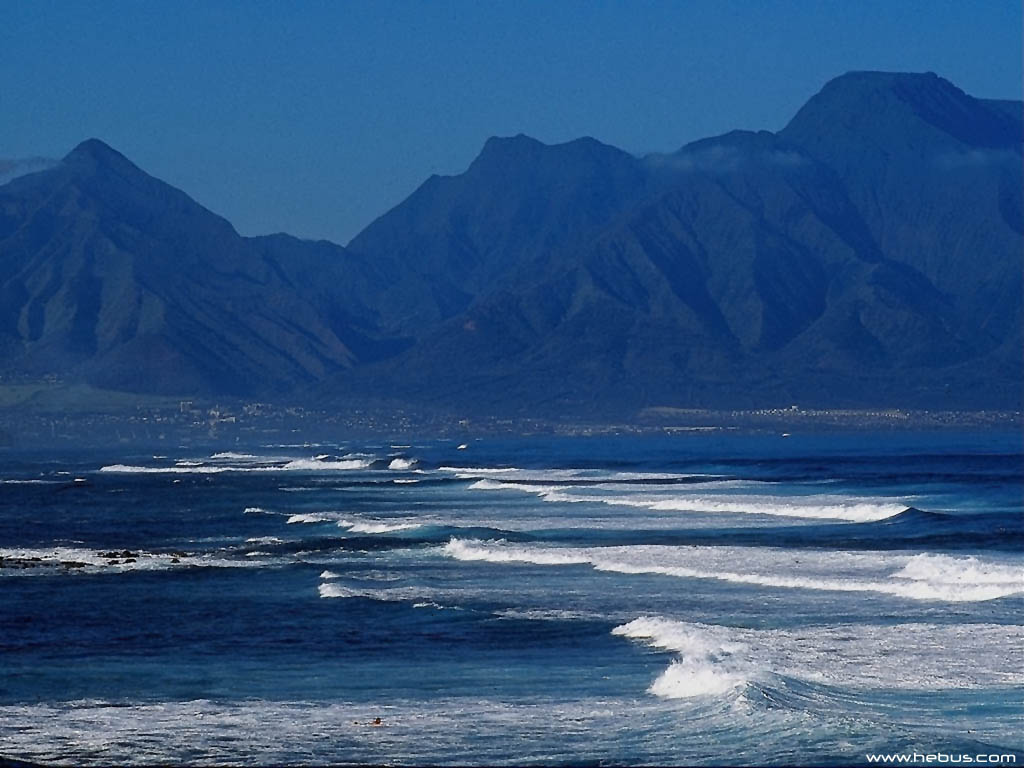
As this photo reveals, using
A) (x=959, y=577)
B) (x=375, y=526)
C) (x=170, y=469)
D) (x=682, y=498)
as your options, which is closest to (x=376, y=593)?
(x=959, y=577)

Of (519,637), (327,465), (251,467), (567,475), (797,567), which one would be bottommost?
(567,475)

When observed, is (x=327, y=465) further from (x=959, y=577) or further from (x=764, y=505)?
(x=959, y=577)

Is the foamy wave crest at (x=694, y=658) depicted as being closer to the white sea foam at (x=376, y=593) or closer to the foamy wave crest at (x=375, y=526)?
the white sea foam at (x=376, y=593)

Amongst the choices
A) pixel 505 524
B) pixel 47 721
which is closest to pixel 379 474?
pixel 505 524

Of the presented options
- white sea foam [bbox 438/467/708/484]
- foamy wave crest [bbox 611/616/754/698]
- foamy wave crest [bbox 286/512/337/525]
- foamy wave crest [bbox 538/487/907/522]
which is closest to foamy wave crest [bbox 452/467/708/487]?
white sea foam [bbox 438/467/708/484]

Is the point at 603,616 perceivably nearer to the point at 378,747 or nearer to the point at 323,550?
the point at 378,747
